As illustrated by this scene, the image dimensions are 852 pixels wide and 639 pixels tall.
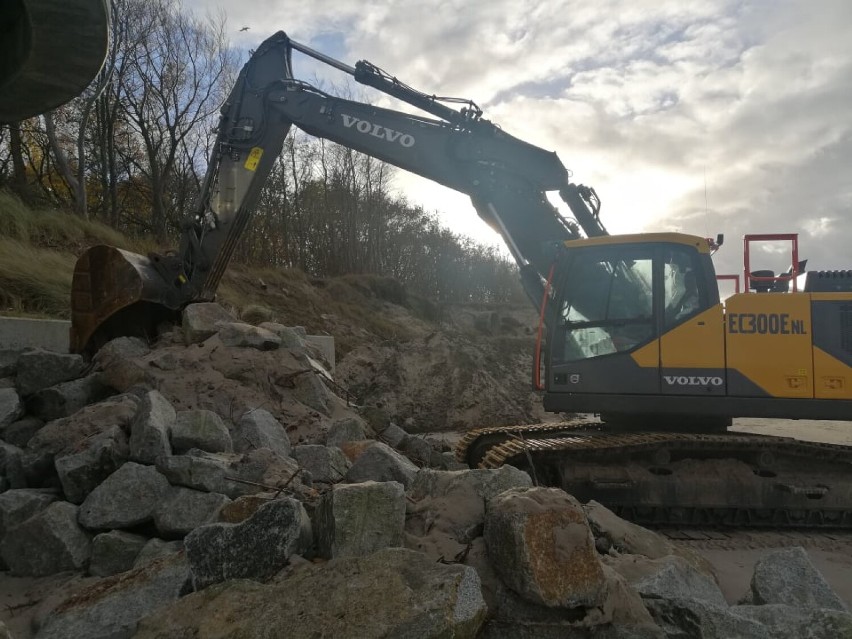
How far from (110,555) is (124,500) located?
32 centimetres

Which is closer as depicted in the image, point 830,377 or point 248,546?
point 248,546

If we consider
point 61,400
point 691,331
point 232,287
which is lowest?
point 61,400

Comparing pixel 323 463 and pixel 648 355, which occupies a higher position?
pixel 648 355

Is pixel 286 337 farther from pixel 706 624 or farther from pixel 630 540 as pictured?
pixel 706 624

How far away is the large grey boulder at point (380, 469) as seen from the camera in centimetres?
447

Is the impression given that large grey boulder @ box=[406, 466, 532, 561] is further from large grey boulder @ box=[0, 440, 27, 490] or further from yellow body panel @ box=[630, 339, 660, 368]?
large grey boulder @ box=[0, 440, 27, 490]

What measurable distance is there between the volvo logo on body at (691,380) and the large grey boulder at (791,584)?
227 cm

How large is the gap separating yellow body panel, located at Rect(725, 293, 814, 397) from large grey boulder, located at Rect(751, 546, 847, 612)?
236 centimetres

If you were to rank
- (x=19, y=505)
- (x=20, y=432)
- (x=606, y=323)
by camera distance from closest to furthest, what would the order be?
(x=19, y=505) → (x=20, y=432) → (x=606, y=323)

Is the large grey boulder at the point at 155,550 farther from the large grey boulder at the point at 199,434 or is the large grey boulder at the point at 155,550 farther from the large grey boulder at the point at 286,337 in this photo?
the large grey boulder at the point at 286,337

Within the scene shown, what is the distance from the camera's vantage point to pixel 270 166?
7891 millimetres

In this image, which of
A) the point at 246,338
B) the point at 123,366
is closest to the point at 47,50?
the point at 123,366

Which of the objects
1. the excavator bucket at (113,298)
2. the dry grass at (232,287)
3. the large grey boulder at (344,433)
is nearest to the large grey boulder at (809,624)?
the large grey boulder at (344,433)

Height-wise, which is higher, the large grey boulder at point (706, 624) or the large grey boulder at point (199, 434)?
the large grey boulder at point (199, 434)
